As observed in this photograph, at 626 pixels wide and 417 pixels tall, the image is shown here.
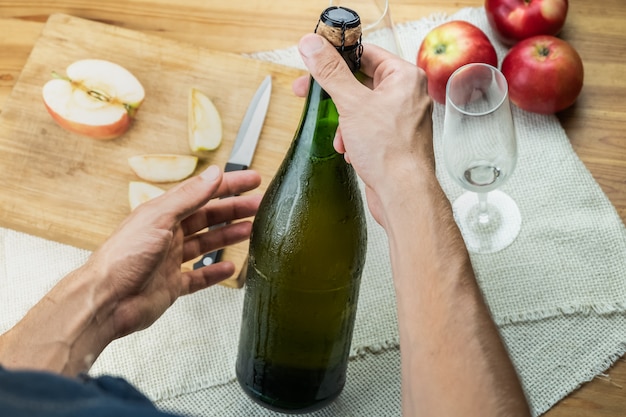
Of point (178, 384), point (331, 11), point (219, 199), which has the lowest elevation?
point (178, 384)

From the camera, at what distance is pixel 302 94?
95 cm

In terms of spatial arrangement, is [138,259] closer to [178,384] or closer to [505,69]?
[178,384]

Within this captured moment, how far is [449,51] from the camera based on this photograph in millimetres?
1309

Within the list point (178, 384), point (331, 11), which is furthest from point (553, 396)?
point (331, 11)

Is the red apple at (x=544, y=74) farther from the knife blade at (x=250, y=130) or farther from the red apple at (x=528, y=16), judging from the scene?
the knife blade at (x=250, y=130)

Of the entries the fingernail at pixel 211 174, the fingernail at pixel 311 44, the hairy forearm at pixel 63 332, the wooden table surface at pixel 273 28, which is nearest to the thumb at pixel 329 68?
the fingernail at pixel 311 44

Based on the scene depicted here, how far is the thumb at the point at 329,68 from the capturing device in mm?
767

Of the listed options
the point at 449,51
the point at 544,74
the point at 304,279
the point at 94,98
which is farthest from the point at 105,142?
the point at 544,74

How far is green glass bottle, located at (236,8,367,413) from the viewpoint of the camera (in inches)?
37.9

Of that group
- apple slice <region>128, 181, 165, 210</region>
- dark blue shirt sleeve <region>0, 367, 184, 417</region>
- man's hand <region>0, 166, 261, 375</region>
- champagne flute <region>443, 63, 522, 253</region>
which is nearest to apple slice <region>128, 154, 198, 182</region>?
apple slice <region>128, 181, 165, 210</region>

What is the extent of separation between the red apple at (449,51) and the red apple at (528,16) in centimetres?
6

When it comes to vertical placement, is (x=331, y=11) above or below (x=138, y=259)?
above

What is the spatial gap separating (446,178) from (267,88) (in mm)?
320

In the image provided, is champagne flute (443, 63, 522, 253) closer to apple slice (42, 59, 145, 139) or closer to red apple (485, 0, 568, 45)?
red apple (485, 0, 568, 45)
